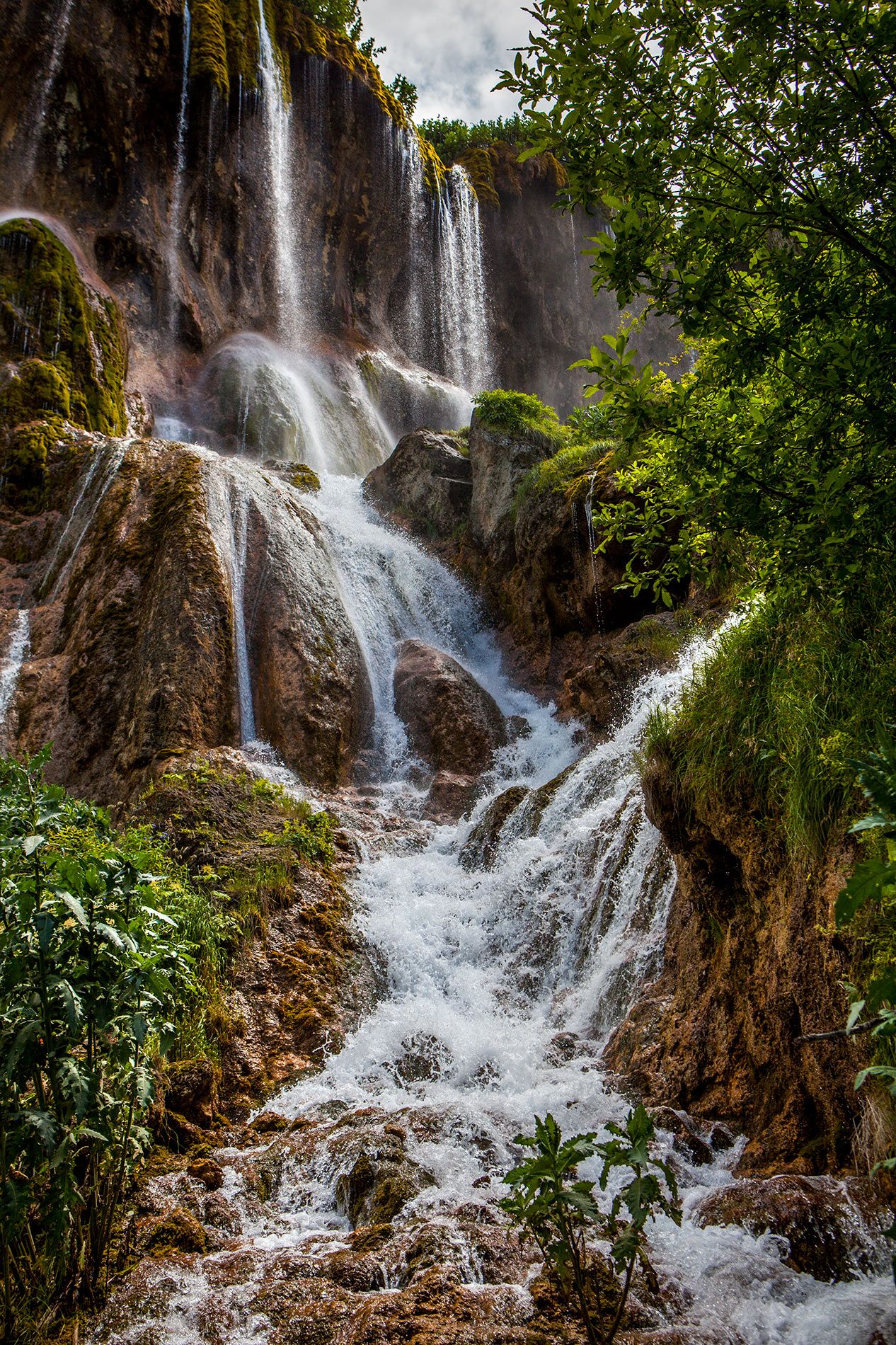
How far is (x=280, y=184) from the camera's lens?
23.5 metres

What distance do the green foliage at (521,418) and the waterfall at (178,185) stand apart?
9308 millimetres

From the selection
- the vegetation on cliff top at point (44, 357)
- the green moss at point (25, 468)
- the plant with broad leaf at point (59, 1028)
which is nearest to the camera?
the plant with broad leaf at point (59, 1028)

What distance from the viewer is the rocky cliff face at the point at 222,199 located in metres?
18.3

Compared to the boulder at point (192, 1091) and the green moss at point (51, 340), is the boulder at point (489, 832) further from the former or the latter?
the green moss at point (51, 340)

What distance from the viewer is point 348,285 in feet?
85.6

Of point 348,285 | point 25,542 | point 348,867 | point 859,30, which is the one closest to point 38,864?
point 859,30

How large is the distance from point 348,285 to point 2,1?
11.1 m

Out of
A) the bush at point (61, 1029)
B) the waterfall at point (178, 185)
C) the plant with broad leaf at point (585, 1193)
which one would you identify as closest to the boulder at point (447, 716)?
the bush at point (61, 1029)

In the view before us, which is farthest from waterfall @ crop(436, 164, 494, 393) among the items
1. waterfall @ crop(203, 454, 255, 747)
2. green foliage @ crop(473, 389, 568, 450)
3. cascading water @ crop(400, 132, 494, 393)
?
waterfall @ crop(203, 454, 255, 747)

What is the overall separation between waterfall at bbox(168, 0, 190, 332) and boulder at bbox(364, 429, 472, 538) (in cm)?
738

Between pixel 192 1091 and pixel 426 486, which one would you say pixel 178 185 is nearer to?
pixel 426 486

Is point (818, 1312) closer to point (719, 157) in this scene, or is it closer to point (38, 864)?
point (38, 864)

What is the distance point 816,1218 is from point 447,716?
9720 mm

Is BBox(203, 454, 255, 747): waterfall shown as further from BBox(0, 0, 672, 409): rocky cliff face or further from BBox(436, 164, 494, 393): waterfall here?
BBox(436, 164, 494, 393): waterfall
